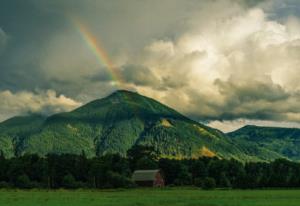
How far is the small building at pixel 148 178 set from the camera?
6949 inches

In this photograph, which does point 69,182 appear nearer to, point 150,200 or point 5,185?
point 5,185

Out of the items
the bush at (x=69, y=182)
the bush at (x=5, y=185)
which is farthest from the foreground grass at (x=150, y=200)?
the bush at (x=69, y=182)

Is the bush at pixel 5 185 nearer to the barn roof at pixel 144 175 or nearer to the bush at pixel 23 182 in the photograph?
the bush at pixel 23 182

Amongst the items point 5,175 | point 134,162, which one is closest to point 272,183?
point 134,162

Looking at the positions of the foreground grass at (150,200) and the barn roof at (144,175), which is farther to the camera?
the barn roof at (144,175)

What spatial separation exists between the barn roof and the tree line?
8121mm

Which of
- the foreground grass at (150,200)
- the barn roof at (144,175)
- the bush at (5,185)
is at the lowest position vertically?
the foreground grass at (150,200)

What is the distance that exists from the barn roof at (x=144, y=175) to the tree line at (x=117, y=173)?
320 inches

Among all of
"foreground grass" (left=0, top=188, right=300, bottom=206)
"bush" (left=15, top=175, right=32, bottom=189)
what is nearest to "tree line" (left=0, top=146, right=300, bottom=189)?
"bush" (left=15, top=175, right=32, bottom=189)

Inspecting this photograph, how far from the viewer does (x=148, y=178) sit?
178500 millimetres

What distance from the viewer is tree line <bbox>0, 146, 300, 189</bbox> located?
155250 millimetres

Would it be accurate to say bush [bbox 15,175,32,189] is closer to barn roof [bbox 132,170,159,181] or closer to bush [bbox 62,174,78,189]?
bush [bbox 62,174,78,189]

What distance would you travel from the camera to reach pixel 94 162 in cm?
17412

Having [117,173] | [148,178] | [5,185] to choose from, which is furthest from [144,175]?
[5,185]
